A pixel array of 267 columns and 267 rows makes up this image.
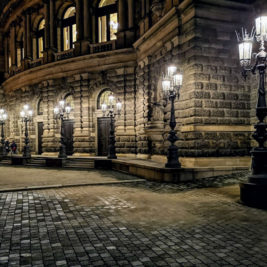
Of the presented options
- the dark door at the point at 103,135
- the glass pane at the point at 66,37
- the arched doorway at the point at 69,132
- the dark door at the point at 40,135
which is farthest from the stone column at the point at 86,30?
the dark door at the point at 40,135

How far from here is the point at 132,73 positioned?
21.1 m

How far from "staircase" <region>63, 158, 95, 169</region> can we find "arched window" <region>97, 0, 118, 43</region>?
418 inches

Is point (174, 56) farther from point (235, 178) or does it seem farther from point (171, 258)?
point (171, 258)

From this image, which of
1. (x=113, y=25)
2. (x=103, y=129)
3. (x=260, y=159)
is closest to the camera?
(x=260, y=159)

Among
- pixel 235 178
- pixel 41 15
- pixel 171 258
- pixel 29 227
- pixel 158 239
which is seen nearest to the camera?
pixel 171 258

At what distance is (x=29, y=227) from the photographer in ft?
18.5

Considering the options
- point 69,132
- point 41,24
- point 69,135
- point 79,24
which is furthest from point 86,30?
point 69,135

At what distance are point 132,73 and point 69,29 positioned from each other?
894cm

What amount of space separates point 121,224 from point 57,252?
1.70 metres

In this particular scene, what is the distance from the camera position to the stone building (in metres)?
13.2

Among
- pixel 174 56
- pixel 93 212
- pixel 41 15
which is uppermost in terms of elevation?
pixel 41 15

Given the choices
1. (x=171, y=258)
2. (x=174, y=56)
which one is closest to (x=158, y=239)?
(x=171, y=258)

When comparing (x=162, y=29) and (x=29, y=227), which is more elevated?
(x=162, y=29)

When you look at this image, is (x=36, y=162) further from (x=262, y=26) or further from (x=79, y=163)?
(x=262, y=26)
